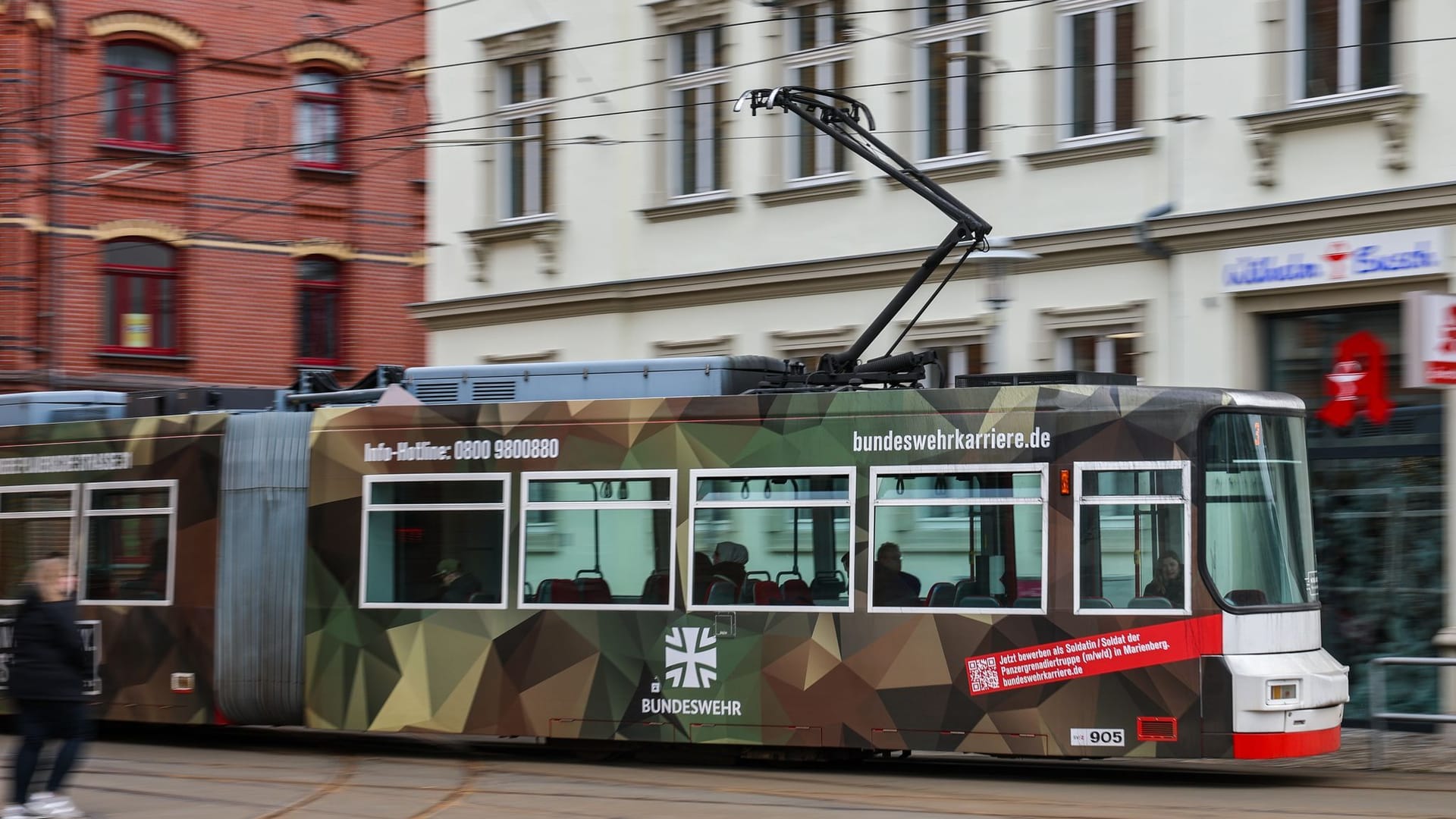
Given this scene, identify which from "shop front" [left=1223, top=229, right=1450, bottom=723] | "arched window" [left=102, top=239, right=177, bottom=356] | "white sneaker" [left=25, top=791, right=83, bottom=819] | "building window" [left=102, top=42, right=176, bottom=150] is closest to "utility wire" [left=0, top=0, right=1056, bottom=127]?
"building window" [left=102, top=42, right=176, bottom=150]

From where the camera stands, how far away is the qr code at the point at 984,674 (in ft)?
37.5

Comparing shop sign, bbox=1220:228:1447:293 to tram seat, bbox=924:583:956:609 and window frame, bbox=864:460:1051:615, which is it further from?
tram seat, bbox=924:583:956:609

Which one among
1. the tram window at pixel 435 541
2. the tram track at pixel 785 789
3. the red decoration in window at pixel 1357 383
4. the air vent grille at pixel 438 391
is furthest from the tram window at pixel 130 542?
the red decoration in window at pixel 1357 383

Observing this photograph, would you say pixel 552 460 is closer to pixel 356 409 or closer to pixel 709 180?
pixel 356 409

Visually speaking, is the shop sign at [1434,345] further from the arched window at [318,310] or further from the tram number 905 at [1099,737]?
the arched window at [318,310]

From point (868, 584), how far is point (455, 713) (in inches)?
128

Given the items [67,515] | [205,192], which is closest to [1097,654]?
[67,515]

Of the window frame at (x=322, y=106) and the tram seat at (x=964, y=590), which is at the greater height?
the window frame at (x=322, y=106)

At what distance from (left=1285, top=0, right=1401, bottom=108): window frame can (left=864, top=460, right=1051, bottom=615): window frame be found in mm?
5621

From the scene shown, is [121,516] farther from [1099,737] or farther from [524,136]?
[524,136]

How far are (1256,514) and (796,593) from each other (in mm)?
2859

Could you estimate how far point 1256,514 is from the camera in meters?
11.2

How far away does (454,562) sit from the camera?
13305 millimetres

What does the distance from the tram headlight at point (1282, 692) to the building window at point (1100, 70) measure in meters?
7.10
